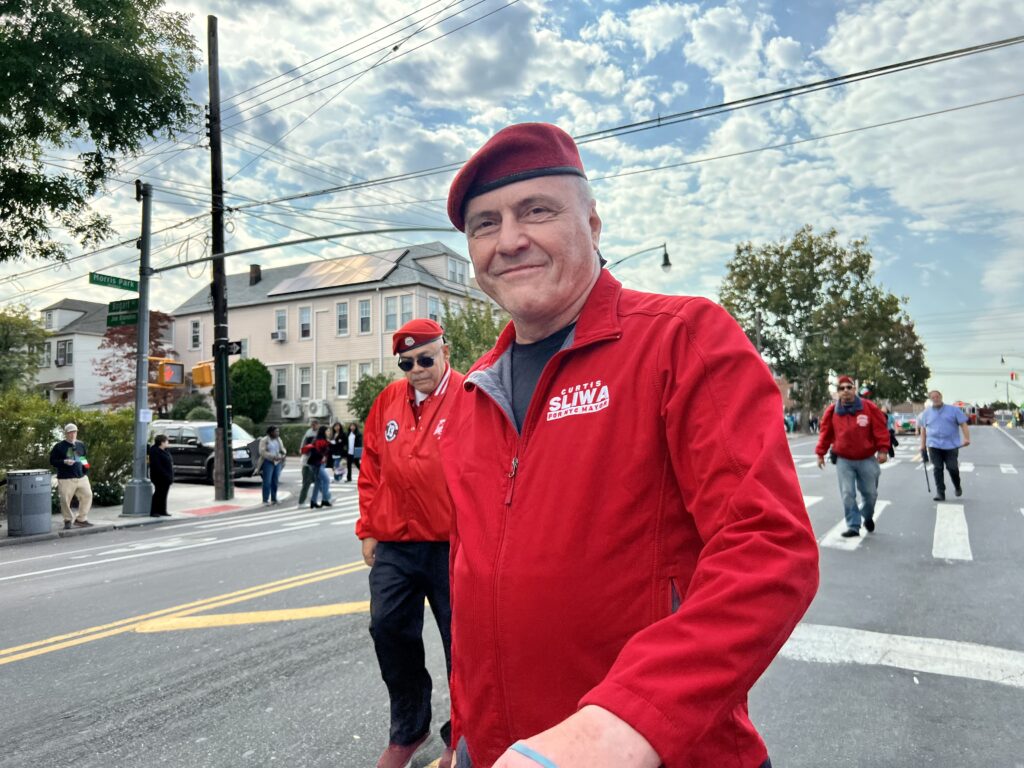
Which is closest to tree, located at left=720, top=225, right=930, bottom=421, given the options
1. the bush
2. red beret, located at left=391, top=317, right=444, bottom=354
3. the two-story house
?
the two-story house

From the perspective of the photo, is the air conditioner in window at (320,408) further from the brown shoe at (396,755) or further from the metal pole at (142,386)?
the brown shoe at (396,755)

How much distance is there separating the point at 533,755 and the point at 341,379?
133ft

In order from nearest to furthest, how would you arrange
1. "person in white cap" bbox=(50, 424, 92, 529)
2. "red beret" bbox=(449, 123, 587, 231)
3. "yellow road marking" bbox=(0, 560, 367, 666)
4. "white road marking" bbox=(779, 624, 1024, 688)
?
"red beret" bbox=(449, 123, 587, 231) < "white road marking" bbox=(779, 624, 1024, 688) < "yellow road marking" bbox=(0, 560, 367, 666) < "person in white cap" bbox=(50, 424, 92, 529)

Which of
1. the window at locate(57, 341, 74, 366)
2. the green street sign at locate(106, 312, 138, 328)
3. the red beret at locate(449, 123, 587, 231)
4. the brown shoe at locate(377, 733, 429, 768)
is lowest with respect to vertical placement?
the brown shoe at locate(377, 733, 429, 768)

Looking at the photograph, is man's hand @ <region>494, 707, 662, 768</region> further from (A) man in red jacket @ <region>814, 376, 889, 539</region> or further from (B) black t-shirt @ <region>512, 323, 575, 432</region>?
(A) man in red jacket @ <region>814, 376, 889, 539</region>

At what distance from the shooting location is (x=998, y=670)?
15.6ft

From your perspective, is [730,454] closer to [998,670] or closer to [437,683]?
[437,683]

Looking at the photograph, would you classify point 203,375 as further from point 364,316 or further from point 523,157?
point 364,316

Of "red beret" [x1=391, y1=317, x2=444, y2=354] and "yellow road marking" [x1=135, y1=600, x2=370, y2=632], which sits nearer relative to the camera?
"red beret" [x1=391, y1=317, x2=444, y2=354]

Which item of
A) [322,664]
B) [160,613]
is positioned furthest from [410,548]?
[160,613]

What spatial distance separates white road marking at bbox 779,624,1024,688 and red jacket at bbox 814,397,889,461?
4273 millimetres

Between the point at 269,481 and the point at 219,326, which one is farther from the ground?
the point at 219,326

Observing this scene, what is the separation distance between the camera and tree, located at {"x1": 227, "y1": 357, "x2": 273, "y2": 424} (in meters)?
39.6

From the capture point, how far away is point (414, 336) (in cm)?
398
